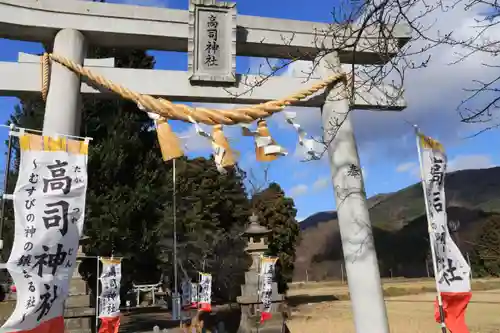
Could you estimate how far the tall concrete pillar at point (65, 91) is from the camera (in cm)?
441

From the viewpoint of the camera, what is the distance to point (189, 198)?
70.6 feet

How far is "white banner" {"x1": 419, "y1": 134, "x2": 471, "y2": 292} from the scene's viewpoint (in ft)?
15.1

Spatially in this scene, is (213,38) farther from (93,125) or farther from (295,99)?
(93,125)

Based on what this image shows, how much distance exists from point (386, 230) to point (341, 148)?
128 feet

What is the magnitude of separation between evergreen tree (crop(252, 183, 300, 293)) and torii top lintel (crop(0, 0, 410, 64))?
17916 millimetres

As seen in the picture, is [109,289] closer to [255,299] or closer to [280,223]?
[255,299]

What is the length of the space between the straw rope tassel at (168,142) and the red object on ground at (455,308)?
130 inches

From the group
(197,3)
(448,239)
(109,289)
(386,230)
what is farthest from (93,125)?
(386,230)

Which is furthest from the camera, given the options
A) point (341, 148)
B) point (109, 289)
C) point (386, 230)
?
point (386, 230)

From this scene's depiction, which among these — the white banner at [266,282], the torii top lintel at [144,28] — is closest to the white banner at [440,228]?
the torii top lintel at [144,28]

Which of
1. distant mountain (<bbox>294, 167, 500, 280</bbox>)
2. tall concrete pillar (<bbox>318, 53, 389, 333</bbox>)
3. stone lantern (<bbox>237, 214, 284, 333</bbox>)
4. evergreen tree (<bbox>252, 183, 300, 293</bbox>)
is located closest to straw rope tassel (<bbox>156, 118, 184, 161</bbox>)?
tall concrete pillar (<bbox>318, 53, 389, 333</bbox>)

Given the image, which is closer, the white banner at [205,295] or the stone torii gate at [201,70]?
the stone torii gate at [201,70]

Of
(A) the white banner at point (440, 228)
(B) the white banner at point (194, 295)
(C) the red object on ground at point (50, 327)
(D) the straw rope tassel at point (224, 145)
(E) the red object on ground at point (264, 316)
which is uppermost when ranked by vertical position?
(D) the straw rope tassel at point (224, 145)

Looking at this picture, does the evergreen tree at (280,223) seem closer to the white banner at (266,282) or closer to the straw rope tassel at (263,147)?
Result: the white banner at (266,282)
